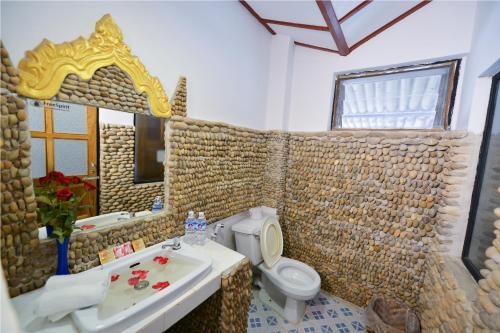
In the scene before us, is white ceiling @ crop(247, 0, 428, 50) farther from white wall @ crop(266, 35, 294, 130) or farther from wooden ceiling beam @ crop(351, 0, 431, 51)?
white wall @ crop(266, 35, 294, 130)

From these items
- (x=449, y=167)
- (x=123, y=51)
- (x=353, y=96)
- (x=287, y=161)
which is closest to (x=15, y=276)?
(x=123, y=51)

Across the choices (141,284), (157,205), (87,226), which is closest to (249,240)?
(157,205)

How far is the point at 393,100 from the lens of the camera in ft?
6.53

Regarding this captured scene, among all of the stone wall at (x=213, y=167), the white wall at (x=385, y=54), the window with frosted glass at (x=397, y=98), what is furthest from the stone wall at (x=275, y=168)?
the window with frosted glass at (x=397, y=98)

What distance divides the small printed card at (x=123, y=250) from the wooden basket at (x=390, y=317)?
177 centimetres

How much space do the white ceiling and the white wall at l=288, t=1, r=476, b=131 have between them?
13cm

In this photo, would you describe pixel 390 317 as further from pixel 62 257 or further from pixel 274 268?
pixel 62 257

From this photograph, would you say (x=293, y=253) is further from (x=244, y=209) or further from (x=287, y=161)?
(x=287, y=161)

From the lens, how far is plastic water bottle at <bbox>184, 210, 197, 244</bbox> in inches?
59.1

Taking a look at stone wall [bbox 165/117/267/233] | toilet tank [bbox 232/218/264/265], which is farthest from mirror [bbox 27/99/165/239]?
toilet tank [bbox 232/218/264/265]

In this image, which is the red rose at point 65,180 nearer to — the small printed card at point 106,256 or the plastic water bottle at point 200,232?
the small printed card at point 106,256

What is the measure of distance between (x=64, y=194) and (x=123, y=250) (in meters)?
0.45

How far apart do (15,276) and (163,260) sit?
62cm

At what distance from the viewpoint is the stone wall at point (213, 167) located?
1451 millimetres
